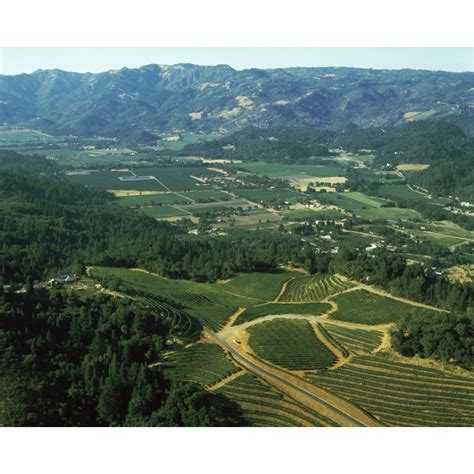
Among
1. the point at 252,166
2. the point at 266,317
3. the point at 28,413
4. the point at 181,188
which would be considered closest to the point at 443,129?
the point at 252,166

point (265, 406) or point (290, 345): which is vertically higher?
point (265, 406)

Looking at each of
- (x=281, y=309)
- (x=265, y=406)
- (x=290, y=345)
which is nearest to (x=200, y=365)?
(x=265, y=406)

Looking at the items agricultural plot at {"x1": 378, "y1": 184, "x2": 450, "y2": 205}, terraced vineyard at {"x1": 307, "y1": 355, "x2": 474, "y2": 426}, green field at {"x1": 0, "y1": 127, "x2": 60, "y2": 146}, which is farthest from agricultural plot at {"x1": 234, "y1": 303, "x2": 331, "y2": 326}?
green field at {"x1": 0, "y1": 127, "x2": 60, "y2": 146}

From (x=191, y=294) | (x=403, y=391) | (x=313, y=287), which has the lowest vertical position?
(x=191, y=294)

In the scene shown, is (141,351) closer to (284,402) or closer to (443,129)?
(284,402)

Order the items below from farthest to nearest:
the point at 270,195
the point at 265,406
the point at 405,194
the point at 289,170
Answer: the point at 289,170, the point at 270,195, the point at 405,194, the point at 265,406

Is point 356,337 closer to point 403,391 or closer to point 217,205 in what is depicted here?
point 403,391
